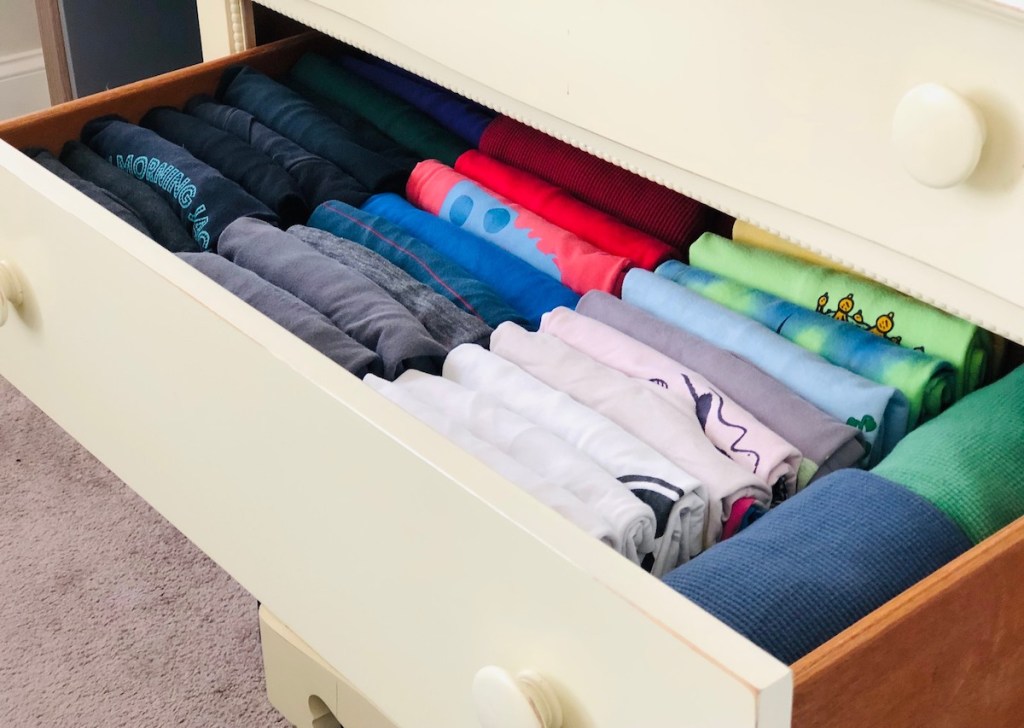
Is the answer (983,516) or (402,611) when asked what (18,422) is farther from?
(983,516)

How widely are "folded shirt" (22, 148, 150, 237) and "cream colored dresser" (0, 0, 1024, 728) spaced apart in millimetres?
83

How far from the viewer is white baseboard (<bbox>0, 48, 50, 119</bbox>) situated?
197cm

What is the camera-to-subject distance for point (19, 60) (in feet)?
6.50

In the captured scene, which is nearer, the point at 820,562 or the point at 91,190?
the point at 820,562

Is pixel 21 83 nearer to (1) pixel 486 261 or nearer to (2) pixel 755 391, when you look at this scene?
(1) pixel 486 261

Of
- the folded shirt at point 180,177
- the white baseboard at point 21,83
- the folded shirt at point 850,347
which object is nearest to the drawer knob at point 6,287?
the folded shirt at point 180,177

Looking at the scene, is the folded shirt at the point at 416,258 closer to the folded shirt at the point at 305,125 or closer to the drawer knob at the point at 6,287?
the folded shirt at the point at 305,125

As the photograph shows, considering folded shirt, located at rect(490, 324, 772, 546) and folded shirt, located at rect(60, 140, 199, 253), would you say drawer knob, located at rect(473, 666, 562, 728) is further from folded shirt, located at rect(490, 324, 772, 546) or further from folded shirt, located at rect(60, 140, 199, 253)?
folded shirt, located at rect(60, 140, 199, 253)

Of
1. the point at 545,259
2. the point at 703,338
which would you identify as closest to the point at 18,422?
the point at 545,259

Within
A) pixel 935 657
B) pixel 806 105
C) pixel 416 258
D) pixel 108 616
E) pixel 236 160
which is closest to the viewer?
pixel 935 657

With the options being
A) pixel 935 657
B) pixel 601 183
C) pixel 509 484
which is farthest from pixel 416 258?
pixel 935 657

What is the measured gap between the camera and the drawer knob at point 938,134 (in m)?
0.53

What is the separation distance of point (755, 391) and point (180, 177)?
50cm

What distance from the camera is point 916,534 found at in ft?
1.84
